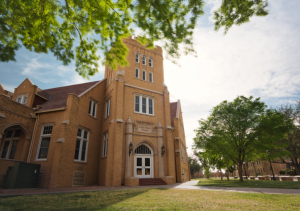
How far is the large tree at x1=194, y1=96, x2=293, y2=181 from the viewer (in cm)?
1864

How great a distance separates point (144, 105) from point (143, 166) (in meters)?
6.52

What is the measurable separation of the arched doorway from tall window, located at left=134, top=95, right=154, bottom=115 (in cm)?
378

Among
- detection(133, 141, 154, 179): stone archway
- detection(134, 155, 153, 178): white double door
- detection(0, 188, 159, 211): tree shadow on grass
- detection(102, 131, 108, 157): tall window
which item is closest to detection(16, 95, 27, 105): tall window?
detection(102, 131, 108, 157): tall window

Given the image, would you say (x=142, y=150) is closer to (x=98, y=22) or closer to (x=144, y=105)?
(x=144, y=105)

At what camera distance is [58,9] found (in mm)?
6352

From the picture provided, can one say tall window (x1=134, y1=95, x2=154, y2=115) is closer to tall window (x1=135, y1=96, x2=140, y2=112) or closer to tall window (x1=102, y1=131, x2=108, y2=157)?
tall window (x1=135, y1=96, x2=140, y2=112)

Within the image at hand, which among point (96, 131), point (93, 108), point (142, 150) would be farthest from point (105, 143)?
point (93, 108)

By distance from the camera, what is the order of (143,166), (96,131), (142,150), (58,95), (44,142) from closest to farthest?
(44,142) < (143,166) < (142,150) < (96,131) < (58,95)

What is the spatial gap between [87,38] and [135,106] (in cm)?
1211

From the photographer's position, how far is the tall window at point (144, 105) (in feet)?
62.3

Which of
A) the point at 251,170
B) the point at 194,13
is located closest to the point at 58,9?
the point at 194,13

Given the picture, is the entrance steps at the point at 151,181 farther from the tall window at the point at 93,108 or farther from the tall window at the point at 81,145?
the tall window at the point at 93,108

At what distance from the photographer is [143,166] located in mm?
17141

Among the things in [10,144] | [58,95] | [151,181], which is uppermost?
[58,95]
